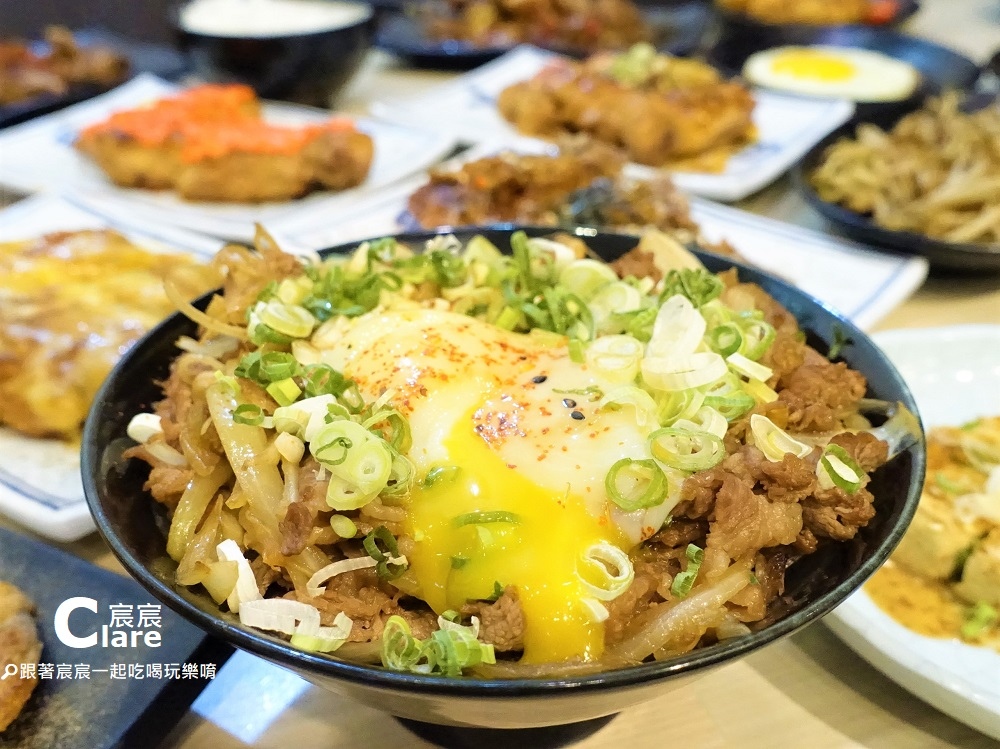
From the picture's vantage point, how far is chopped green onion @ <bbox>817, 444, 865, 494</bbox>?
111 cm

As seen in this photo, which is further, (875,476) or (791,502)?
(875,476)

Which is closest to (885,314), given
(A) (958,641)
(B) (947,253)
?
(B) (947,253)

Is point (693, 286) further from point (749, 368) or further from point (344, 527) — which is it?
point (344, 527)

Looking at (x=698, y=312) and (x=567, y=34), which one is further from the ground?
(x=698, y=312)

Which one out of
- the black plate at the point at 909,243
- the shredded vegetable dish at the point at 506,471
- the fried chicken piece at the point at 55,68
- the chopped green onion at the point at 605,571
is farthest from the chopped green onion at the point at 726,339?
the fried chicken piece at the point at 55,68

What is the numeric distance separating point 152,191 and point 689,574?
2891mm

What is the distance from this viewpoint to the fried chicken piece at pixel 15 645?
123cm

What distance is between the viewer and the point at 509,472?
3.66 ft

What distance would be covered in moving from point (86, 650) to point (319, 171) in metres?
2.18

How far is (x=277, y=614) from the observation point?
1016 millimetres

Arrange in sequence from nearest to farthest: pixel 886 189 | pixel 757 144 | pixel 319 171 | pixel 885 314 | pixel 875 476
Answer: pixel 875 476, pixel 885 314, pixel 886 189, pixel 319 171, pixel 757 144

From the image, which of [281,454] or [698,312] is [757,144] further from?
[281,454]

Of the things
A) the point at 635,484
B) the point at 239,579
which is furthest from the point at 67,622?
the point at 635,484

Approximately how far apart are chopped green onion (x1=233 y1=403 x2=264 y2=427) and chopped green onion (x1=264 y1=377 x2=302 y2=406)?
47 millimetres
